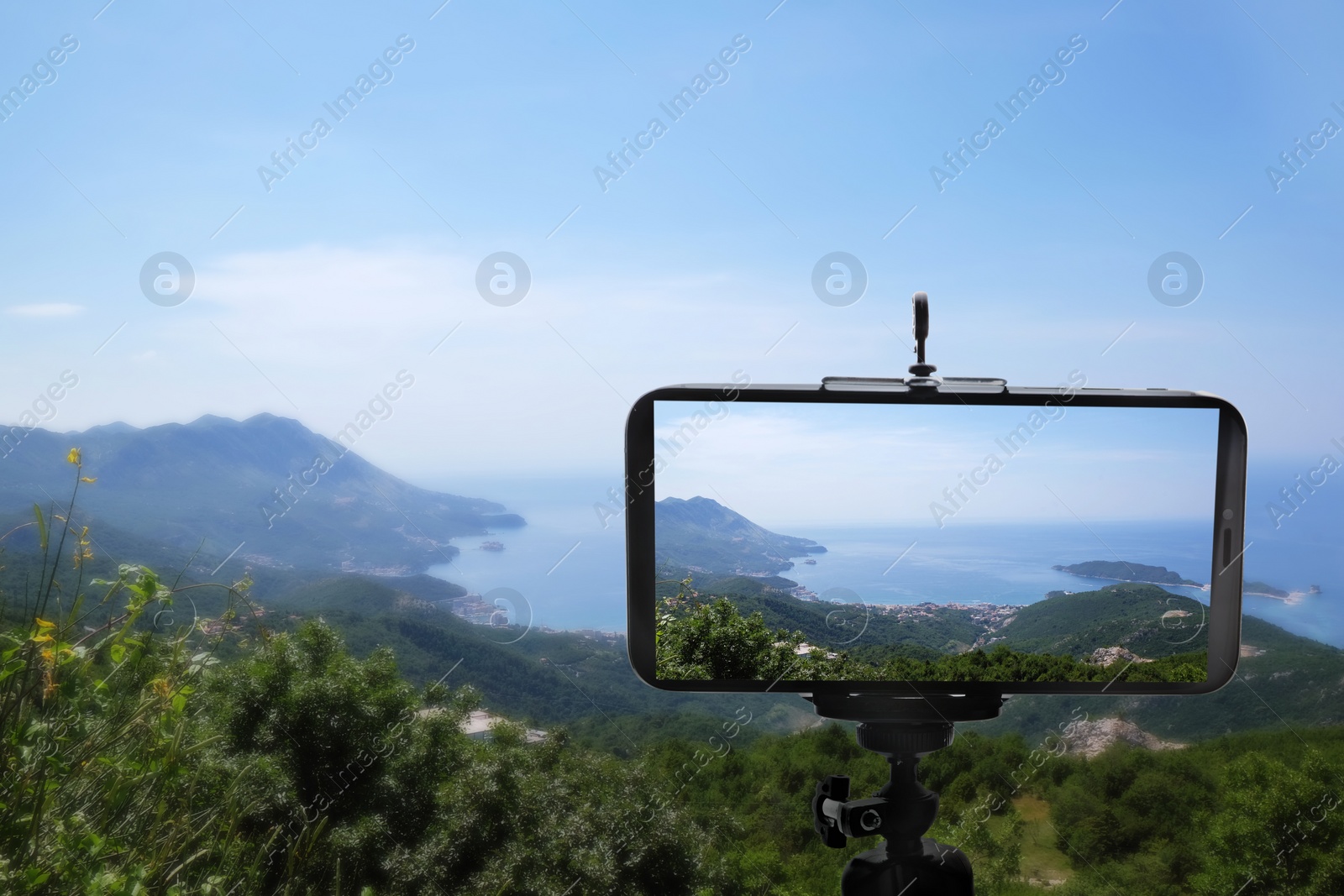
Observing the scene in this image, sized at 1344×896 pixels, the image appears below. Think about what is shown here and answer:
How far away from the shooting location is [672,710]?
2768 mm

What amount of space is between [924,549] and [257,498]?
16.1 feet

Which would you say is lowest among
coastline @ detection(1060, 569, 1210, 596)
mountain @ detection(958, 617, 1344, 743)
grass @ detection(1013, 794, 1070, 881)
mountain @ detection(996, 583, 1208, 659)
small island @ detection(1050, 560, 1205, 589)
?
grass @ detection(1013, 794, 1070, 881)

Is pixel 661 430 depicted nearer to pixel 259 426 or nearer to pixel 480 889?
pixel 480 889

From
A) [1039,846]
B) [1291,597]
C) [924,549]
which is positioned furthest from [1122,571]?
[1039,846]

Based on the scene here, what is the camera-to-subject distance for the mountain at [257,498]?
3.99 meters

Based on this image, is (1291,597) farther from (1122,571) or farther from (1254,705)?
(1122,571)

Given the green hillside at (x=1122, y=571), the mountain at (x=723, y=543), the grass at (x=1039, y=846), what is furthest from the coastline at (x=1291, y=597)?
the mountain at (x=723, y=543)

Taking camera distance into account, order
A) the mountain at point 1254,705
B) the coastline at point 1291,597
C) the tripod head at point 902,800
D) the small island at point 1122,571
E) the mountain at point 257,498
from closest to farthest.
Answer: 1. the tripod head at point 902,800
2. the small island at point 1122,571
3. the coastline at point 1291,597
4. the mountain at point 1254,705
5. the mountain at point 257,498

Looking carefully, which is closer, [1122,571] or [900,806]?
[900,806]

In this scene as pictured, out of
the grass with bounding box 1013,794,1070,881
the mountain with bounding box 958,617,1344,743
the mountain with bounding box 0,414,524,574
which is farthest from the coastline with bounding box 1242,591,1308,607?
the mountain with bounding box 0,414,524,574

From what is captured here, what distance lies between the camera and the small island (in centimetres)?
106

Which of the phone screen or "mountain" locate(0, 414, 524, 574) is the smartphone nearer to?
the phone screen

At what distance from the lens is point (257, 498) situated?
5.08 m

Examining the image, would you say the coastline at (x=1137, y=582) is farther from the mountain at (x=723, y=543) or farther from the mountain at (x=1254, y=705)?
the mountain at (x=1254, y=705)
